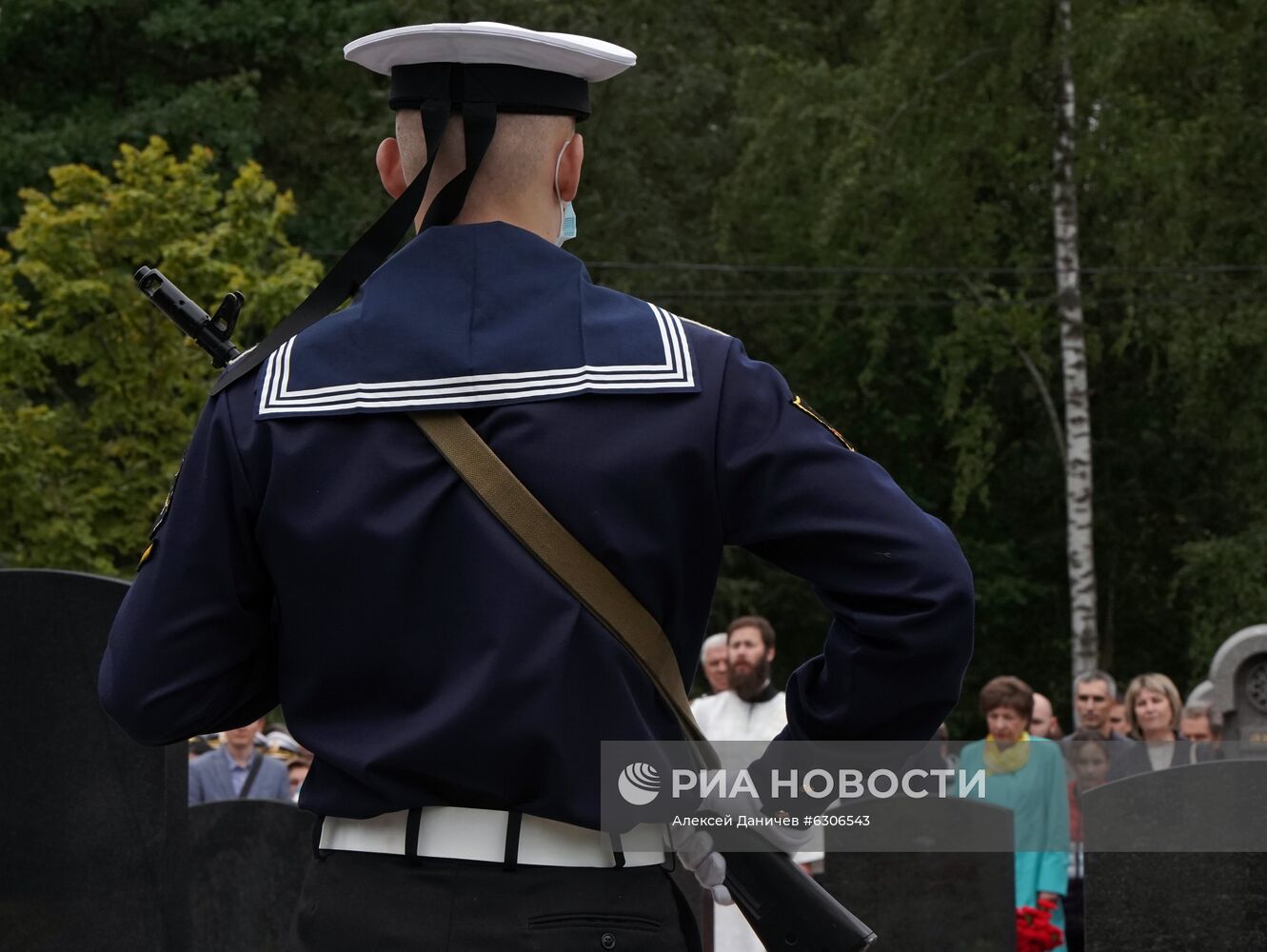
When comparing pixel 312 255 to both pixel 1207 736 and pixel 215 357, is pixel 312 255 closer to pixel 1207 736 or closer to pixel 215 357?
pixel 1207 736

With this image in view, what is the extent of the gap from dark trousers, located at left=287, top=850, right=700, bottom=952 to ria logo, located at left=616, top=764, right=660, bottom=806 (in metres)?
0.10

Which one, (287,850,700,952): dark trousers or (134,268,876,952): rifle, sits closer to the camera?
(287,850,700,952): dark trousers

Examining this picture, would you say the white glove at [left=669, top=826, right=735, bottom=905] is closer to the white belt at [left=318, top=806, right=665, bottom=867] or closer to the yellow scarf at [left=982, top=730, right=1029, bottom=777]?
the white belt at [left=318, top=806, right=665, bottom=867]

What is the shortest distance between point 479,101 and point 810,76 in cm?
2275

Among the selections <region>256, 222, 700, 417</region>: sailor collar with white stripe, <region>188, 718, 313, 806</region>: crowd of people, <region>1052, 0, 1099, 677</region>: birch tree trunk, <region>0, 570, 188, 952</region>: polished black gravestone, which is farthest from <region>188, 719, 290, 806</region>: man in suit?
<region>1052, 0, 1099, 677</region>: birch tree trunk

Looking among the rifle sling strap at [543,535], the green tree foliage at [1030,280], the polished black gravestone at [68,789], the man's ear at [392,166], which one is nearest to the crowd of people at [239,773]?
the polished black gravestone at [68,789]

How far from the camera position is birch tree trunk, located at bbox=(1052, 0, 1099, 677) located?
76.9ft

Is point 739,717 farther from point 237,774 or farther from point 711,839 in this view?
point 711,839

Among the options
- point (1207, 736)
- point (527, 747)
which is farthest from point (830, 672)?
point (1207, 736)

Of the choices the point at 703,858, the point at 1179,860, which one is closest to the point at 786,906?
the point at 703,858

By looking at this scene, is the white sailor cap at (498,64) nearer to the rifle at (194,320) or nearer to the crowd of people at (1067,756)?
the rifle at (194,320)

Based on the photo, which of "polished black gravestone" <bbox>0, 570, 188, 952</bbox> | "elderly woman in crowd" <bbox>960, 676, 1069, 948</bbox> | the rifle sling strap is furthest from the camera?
"elderly woman in crowd" <bbox>960, 676, 1069, 948</bbox>

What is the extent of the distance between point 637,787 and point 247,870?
4357 millimetres

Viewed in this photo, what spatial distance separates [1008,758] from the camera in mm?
8109
